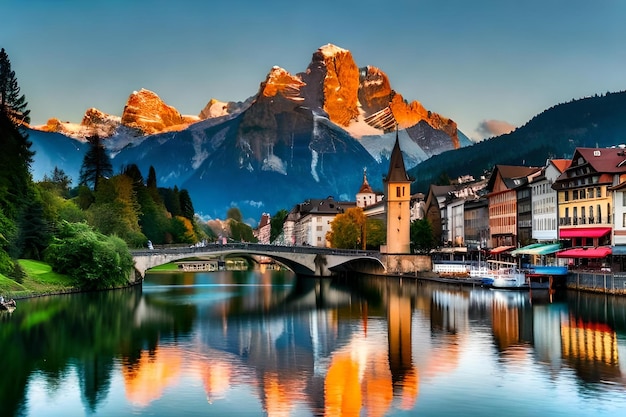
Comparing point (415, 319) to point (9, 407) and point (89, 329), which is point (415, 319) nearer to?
point (89, 329)

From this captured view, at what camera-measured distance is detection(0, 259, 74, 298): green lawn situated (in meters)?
63.4

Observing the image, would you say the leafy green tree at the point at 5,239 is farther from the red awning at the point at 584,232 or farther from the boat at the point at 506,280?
the red awning at the point at 584,232

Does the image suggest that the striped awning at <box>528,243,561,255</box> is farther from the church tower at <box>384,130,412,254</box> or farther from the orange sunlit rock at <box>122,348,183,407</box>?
the orange sunlit rock at <box>122,348,183,407</box>

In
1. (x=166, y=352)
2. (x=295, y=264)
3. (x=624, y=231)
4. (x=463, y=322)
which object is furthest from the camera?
(x=295, y=264)

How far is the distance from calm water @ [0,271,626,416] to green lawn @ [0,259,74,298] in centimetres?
193

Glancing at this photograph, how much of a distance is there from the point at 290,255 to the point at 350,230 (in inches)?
949

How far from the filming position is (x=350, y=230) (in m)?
134

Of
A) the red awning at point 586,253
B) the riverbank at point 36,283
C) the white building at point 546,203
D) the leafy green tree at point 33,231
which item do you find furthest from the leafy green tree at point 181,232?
the red awning at point 586,253

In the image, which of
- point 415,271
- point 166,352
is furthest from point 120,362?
point 415,271

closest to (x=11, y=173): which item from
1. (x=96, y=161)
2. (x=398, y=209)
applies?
(x=96, y=161)

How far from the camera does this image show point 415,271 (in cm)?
10894

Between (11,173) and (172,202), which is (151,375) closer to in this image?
(11,173)

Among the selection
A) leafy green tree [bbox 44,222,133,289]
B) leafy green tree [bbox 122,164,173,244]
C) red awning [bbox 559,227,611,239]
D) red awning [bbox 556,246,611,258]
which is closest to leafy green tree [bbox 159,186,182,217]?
leafy green tree [bbox 122,164,173,244]

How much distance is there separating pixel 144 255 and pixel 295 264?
31.4 meters
